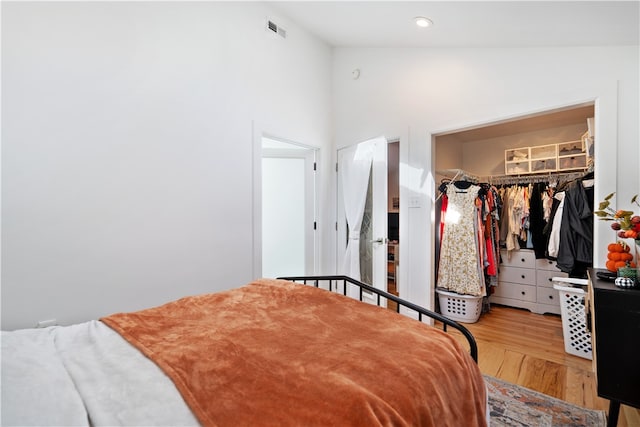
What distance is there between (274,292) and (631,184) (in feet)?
7.57

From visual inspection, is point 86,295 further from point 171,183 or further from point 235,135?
point 235,135

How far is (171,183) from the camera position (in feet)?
7.35

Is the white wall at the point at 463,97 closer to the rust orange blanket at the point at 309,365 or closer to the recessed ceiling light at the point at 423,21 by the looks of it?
the recessed ceiling light at the point at 423,21

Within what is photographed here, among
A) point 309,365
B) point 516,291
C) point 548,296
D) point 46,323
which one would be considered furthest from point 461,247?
point 46,323

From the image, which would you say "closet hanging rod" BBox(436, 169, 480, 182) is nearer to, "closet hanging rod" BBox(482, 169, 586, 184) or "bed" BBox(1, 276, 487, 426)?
"closet hanging rod" BBox(482, 169, 586, 184)

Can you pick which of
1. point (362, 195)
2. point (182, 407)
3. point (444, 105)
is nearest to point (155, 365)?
point (182, 407)

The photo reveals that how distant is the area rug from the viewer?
1.70m

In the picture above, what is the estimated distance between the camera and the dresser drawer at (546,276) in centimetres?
343

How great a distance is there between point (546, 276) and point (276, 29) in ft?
12.9

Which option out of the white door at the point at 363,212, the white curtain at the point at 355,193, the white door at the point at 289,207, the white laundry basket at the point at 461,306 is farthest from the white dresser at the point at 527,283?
the white door at the point at 289,207

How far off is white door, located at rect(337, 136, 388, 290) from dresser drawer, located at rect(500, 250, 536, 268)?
1.82m

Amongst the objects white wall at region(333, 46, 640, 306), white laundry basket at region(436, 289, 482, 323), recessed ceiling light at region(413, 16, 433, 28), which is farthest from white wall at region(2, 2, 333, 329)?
white laundry basket at region(436, 289, 482, 323)

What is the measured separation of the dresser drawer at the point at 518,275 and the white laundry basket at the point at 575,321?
3.34 ft

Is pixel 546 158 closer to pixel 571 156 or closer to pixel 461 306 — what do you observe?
pixel 571 156
